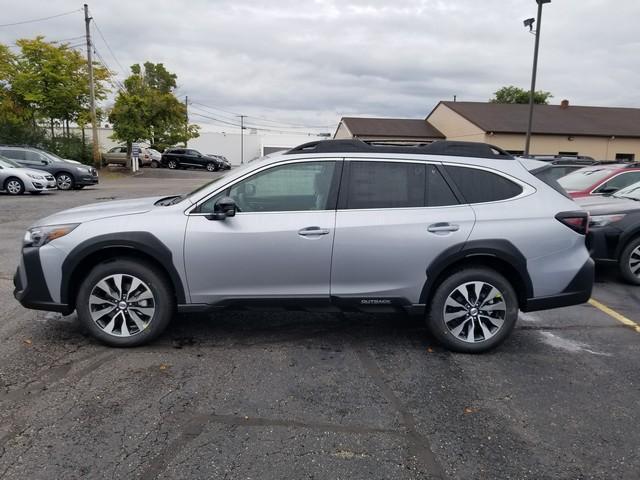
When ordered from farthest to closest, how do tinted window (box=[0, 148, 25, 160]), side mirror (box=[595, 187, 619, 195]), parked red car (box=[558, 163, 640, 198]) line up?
1. tinted window (box=[0, 148, 25, 160])
2. parked red car (box=[558, 163, 640, 198])
3. side mirror (box=[595, 187, 619, 195])

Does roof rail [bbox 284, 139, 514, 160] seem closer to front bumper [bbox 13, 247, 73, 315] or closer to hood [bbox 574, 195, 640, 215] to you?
front bumper [bbox 13, 247, 73, 315]

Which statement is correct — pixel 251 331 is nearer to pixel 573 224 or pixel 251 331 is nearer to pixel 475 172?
pixel 475 172

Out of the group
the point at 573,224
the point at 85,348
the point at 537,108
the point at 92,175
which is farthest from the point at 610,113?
the point at 85,348

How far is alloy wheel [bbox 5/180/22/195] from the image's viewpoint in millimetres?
16750

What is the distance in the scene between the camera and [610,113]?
35.7m

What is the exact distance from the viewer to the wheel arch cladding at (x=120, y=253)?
13.1 feet

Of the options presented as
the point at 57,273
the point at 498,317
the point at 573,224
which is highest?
the point at 573,224

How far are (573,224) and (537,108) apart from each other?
3487cm

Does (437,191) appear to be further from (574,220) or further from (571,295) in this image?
(571,295)

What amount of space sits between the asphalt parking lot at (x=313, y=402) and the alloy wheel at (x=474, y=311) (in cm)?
22

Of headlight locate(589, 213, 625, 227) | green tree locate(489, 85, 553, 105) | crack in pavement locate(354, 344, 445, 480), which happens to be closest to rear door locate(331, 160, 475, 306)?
crack in pavement locate(354, 344, 445, 480)

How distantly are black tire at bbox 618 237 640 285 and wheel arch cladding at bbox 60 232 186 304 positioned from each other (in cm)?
583

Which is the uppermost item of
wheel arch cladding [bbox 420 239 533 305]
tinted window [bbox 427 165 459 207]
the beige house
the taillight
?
the beige house

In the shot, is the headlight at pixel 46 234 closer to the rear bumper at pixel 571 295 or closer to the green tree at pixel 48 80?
the rear bumper at pixel 571 295
